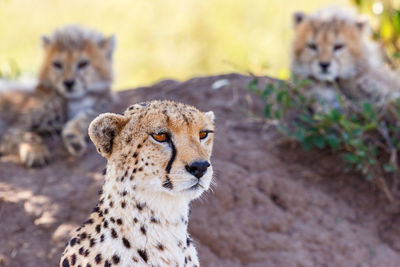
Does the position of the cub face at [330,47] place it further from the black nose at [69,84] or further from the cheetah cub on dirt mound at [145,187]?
the cheetah cub on dirt mound at [145,187]

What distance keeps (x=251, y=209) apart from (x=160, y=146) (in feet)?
4.50

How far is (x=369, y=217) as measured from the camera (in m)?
3.40

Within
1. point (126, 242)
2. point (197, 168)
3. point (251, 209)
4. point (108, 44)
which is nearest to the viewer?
point (197, 168)

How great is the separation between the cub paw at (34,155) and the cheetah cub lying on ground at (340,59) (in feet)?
5.83

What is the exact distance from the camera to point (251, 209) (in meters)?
3.28

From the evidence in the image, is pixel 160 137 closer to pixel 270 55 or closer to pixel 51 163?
pixel 51 163

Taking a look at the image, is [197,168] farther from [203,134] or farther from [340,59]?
[340,59]

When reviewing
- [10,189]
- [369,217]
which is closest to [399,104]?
[369,217]

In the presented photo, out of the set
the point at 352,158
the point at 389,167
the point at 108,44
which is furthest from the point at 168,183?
the point at 108,44

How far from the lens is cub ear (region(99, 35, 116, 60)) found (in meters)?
4.72

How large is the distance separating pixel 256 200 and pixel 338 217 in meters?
0.46

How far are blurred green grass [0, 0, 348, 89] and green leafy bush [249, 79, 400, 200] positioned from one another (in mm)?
4306

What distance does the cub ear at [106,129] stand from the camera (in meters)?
2.07

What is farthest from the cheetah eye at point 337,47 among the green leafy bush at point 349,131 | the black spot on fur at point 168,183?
the black spot on fur at point 168,183
